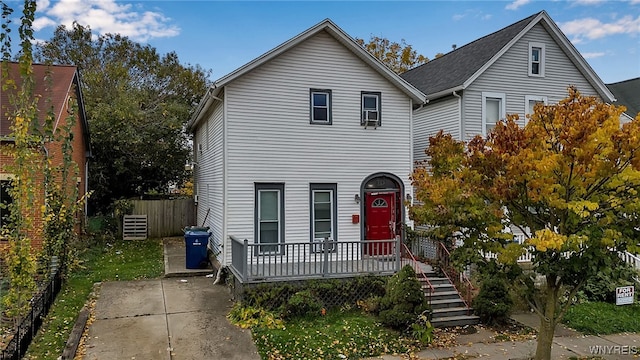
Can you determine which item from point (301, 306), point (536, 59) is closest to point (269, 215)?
point (301, 306)

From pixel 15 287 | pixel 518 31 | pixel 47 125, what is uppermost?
pixel 518 31

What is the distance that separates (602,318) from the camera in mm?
11258

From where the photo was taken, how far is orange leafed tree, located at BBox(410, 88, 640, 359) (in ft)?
21.4

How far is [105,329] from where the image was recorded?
8.83m

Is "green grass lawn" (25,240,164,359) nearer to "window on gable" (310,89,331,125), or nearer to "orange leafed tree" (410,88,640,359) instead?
"window on gable" (310,89,331,125)

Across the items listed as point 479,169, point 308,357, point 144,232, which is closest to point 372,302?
point 308,357

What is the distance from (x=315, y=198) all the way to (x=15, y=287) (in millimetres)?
7453

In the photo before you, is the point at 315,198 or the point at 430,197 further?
the point at 315,198

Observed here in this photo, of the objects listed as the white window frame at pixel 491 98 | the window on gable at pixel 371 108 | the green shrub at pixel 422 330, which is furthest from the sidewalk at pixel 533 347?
the white window frame at pixel 491 98

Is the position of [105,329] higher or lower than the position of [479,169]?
lower

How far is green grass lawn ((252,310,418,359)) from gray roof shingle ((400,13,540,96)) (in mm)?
9377

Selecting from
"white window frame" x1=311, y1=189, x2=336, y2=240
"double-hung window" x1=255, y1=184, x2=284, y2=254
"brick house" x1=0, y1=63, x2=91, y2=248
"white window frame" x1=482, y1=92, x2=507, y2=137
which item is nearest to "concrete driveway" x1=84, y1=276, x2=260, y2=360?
"double-hung window" x1=255, y1=184, x2=284, y2=254

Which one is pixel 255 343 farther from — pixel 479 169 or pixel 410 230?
pixel 410 230

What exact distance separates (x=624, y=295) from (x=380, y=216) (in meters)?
7.30
